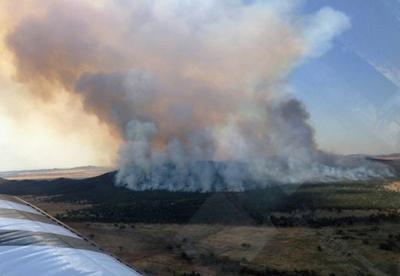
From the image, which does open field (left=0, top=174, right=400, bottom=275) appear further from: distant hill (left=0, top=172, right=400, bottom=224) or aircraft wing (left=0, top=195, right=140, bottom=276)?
aircraft wing (left=0, top=195, right=140, bottom=276)

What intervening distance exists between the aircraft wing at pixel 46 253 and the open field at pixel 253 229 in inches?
885

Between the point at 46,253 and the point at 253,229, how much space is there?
5298 cm

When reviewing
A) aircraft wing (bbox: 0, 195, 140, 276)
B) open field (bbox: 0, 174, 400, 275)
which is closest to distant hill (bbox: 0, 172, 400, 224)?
open field (bbox: 0, 174, 400, 275)

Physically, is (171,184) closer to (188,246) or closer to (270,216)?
(270,216)

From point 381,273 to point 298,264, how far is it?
7.46 meters

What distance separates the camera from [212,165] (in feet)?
471

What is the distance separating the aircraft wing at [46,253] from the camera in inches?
579

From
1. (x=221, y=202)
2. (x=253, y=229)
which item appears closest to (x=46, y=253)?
(x=253, y=229)

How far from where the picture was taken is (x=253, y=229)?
66938mm

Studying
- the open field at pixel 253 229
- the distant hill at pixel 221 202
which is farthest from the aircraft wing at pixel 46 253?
the distant hill at pixel 221 202

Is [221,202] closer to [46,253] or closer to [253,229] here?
[253,229]

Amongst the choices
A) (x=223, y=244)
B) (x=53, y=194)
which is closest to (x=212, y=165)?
(x=53, y=194)

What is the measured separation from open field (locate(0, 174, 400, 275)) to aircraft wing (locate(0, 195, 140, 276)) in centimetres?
2248

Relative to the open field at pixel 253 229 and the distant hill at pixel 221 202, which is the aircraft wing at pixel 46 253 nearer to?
the open field at pixel 253 229
